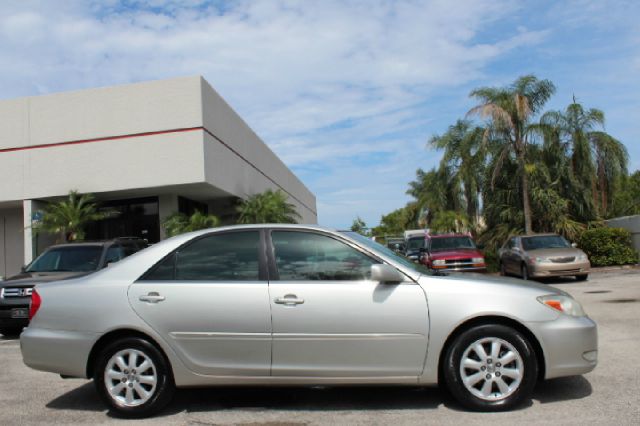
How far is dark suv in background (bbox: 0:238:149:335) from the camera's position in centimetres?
991

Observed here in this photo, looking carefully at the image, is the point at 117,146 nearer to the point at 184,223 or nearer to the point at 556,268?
the point at 184,223

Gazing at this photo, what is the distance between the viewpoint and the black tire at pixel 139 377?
16.1 feet

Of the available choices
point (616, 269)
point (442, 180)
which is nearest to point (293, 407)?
point (616, 269)

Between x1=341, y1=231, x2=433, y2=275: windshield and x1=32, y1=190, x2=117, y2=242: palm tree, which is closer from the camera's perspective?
x1=341, y1=231, x2=433, y2=275: windshield

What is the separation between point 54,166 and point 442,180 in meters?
20.8

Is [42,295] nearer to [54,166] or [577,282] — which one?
[577,282]

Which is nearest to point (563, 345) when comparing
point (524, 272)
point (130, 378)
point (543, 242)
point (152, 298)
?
point (152, 298)

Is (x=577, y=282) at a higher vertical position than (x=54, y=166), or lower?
lower

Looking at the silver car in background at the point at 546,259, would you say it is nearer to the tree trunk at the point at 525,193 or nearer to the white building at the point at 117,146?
the tree trunk at the point at 525,193

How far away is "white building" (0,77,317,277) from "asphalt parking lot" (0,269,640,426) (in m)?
17.0

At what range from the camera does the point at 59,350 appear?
16.6 feet

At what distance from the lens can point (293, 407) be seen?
5.14 meters

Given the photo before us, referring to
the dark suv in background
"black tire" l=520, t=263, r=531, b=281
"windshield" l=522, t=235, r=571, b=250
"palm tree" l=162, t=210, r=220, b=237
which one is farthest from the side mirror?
"palm tree" l=162, t=210, r=220, b=237

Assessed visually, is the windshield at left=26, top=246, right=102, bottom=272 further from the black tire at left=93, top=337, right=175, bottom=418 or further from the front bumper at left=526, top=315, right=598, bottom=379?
the front bumper at left=526, top=315, right=598, bottom=379
